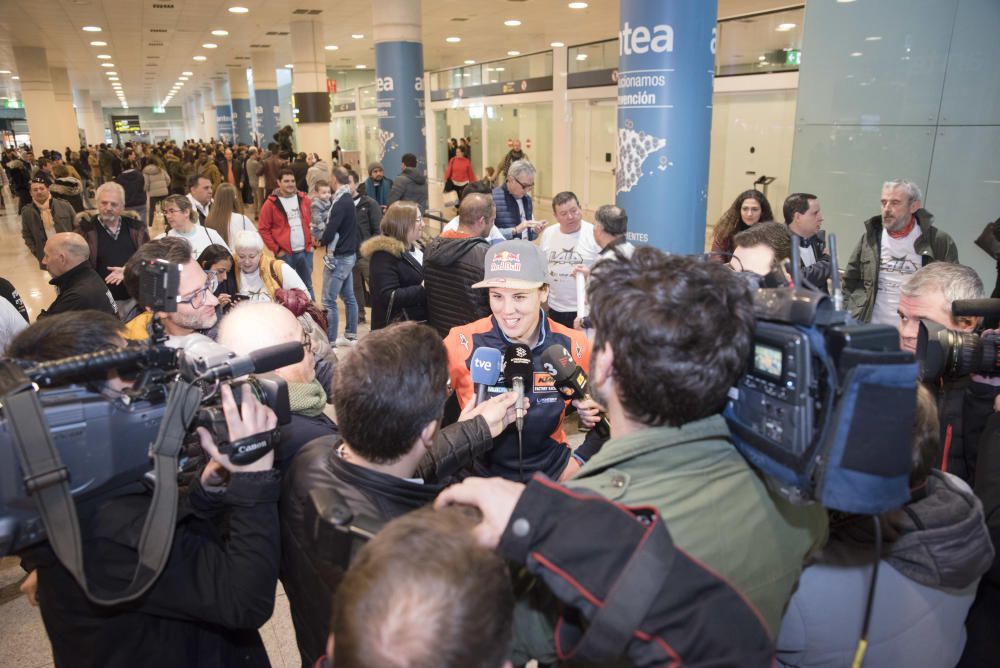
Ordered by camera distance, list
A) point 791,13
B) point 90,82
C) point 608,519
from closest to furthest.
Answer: point 608,519 < point 791,13 < point 90,82

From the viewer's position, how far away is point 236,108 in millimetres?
26969

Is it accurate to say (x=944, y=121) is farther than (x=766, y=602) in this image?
Yes

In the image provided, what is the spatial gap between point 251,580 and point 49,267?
326 centimetres

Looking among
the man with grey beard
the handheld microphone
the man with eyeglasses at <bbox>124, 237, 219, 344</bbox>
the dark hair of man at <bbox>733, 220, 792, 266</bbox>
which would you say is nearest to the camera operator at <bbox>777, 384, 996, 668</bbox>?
the handheld microphone

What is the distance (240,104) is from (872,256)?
27.8m

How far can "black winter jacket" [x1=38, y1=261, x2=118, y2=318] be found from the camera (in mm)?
3494

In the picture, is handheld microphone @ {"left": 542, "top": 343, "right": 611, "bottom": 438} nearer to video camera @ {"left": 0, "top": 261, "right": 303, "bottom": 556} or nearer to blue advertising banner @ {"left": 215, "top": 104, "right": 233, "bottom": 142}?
video camera @ {"left": 0, "top": 261, "right": 303, "bottom": 556}

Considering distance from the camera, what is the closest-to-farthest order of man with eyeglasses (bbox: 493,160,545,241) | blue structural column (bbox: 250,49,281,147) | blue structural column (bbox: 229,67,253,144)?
1. man with eyeglasses (bbox: 493,160,545,241)
2. blue structural column (bbox: 250,49,281,147)
3. blue structural column (bbox: 229,67,253,144)

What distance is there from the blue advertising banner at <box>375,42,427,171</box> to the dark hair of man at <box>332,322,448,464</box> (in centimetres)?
824

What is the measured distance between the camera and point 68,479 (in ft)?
3.47

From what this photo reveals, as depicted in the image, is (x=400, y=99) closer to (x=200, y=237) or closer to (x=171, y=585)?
(x=200, y=237)

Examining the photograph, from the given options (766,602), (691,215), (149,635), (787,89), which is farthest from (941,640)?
(787,89)

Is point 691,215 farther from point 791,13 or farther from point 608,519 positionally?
point 791,13

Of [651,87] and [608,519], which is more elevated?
[651,87]
